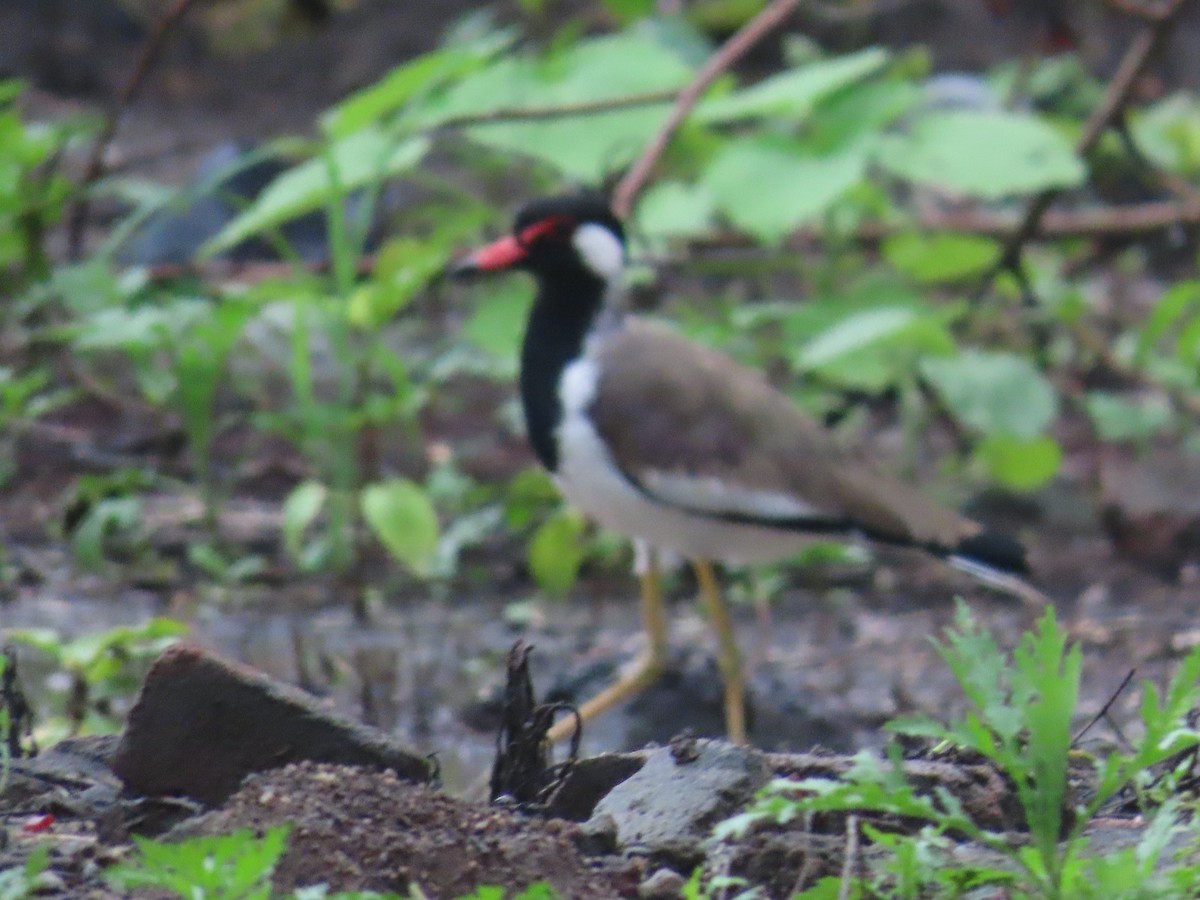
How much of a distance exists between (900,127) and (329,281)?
3014 mm

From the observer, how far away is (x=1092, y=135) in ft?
22.1

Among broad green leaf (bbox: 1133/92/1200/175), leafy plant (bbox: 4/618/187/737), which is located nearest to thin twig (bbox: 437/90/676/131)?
leafy plant (bbox: 4/618/187/737)

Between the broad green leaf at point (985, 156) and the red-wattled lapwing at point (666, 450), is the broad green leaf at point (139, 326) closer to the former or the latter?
the red-wattled lapwing at point (666, 450)

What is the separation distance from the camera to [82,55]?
11219mm

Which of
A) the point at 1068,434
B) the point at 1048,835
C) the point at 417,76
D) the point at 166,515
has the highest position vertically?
the point at 417,76

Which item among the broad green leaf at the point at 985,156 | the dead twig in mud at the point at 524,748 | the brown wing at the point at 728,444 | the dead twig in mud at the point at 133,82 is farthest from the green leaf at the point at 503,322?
the dead twig in mud at the point at 524,748

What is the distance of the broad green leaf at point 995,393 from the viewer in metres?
5.90

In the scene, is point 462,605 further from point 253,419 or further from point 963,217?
point 963,217

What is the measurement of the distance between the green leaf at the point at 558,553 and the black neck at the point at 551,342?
0.89m

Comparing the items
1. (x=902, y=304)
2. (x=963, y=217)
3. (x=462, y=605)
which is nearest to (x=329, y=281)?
(x=462, y=605)

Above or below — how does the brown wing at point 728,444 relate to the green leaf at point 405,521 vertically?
above

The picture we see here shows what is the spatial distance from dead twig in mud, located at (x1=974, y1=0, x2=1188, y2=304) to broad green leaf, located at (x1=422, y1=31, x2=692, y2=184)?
53.5 inches

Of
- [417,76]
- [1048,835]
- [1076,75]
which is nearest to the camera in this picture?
[1048,835]

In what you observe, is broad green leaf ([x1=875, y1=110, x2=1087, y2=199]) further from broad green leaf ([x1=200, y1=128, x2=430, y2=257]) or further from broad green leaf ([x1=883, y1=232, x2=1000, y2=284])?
broad green leaf ([x1=200, y1=128, x2=430, y2=257])
